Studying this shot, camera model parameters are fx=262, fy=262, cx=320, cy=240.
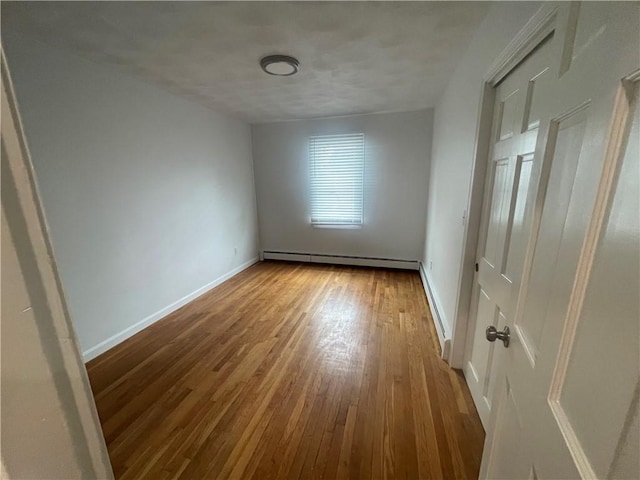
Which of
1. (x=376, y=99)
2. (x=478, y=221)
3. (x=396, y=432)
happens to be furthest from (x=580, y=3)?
(x=376, y=99)

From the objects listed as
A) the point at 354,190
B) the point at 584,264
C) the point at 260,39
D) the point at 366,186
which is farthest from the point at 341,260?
the point at 584,264

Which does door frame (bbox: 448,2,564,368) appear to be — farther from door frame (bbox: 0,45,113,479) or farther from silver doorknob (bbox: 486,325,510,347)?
door frame (bbox: 0,45,113,479)

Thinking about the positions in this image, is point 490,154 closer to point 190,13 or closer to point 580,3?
point 580,3

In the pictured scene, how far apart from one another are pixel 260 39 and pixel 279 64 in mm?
302

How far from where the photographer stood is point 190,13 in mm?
1444

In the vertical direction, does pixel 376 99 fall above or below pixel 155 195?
above

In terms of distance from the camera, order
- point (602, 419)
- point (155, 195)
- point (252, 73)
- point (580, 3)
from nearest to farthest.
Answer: point (602, 419) → point (580, 3) → point (252, 73) → point (155, 195)

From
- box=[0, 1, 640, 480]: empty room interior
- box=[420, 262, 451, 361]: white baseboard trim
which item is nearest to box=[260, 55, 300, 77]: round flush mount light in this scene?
box=[0, 1, 640, 480]: empty room interior

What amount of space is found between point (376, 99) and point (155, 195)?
2602mm

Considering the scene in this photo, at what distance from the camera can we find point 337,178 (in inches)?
158

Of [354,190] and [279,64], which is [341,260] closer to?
[354,190]

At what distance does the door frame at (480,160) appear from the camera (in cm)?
96

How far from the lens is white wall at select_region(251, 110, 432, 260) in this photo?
12.0 feet

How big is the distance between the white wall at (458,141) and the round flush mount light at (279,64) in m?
1.25
